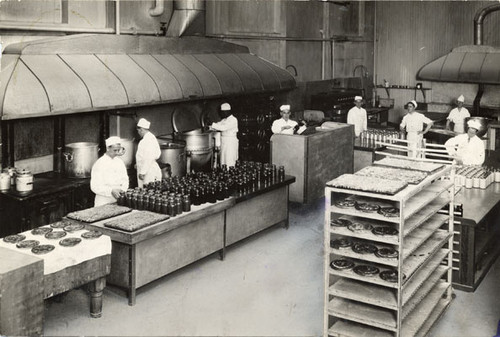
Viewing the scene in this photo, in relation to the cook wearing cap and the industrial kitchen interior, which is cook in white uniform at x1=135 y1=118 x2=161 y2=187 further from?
the cook wearing cap

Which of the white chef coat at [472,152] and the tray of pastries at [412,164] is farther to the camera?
the white chef coat at [472,152]

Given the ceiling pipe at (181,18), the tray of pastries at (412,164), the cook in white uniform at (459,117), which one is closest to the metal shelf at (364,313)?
the tray of pastries at (412,164)

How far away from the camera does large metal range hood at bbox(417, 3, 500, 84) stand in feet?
45.4

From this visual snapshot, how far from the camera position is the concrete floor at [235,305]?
5332 millimetres

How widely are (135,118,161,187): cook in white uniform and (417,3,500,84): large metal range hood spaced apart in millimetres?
9252

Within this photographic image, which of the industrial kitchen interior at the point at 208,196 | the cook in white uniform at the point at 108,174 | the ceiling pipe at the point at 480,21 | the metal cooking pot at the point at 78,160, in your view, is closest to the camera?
the industrial kitchen interior at the point at 208,196

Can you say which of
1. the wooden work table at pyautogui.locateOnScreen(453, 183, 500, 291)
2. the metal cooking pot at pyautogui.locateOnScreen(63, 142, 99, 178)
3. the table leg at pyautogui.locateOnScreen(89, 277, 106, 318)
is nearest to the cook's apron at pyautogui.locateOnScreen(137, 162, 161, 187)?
the metal cooking pot at pyautogui.locateOnScreen(63, 142, 99, 178)

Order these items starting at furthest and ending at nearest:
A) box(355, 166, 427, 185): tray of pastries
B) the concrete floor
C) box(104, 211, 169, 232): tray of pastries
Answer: box(104, 211, 169, 232): tray of pastries < the concrete floor < box(355, 166, 427, 185): tray of pastries

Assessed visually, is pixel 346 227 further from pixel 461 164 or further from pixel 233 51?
pixel 233 51

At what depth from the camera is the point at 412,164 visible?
555cm

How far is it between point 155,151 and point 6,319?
3.95 m

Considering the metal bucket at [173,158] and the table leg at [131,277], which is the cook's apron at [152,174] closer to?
the metal bucket at [173,158]

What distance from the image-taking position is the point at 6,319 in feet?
13.8

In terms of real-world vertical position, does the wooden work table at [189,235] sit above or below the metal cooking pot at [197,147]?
below
